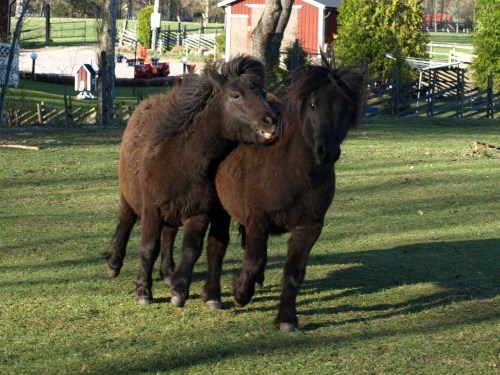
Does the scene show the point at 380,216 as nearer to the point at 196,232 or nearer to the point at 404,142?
the point at 196,232

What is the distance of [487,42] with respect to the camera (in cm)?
3903

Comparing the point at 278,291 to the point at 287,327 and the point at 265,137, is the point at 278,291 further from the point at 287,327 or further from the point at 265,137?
the point at 265,137

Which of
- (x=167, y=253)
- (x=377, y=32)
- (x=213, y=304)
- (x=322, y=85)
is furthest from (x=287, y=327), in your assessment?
(x=377, y=32)

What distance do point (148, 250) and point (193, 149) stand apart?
96 cm

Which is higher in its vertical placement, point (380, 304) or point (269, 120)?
point (269, 120)

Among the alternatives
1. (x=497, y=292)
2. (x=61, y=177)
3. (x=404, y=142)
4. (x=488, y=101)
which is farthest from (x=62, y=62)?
(x=497, y=292)

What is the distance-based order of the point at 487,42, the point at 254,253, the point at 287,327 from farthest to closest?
the point at 487,42
the point at 254,253
the point at 287,327

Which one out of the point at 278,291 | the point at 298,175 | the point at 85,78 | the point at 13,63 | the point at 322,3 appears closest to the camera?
the point at 298,175

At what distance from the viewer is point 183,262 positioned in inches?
326

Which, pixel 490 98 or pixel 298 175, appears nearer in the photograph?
pixel 298 175

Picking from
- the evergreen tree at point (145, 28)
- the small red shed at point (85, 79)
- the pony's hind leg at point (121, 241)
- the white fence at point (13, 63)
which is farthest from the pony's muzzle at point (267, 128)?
the evergreen tree at point (145, 28)

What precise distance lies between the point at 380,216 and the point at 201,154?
5.98 m

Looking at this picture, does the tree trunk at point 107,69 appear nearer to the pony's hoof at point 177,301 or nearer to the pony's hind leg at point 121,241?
the pony's hind leg at point 121,241

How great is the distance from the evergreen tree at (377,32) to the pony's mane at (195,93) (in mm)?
28235
